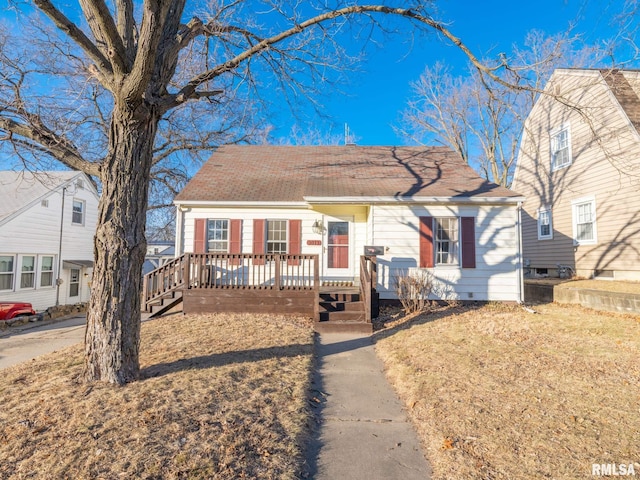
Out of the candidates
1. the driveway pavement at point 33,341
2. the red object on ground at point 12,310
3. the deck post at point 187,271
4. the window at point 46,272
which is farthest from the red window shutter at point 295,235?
the window at point 46,272

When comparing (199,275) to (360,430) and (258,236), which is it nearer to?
(258,236)

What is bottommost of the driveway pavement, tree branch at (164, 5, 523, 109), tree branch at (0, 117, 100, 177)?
the driveway pavement

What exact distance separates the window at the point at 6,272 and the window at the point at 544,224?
69.8 feet

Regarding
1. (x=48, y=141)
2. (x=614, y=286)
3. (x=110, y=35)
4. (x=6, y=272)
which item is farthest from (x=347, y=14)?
(x=6, y=272)

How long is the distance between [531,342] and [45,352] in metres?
8.14

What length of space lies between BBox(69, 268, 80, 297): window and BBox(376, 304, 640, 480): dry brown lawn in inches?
645

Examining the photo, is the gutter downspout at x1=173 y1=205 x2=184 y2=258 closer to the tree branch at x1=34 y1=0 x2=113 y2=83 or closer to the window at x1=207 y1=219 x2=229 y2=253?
the window at x1=207 y1=219 x2=229 y2=253

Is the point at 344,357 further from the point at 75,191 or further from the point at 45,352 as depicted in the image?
the point at 75,191

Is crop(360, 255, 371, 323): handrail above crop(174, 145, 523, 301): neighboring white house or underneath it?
underneath

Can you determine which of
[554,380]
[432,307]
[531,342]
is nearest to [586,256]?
[432,307]

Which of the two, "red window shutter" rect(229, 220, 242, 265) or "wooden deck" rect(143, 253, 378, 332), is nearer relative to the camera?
"wooden deck" rect(143, 253, 378, 332)

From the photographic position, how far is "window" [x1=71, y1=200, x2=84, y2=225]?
1631 cm

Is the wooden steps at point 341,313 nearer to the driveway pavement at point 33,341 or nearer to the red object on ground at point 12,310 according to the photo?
the driveway pavement at point 33,341

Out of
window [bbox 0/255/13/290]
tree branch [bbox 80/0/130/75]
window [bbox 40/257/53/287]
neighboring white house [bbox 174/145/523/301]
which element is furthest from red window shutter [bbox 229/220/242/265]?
window [bbox 40/257/53/287]
